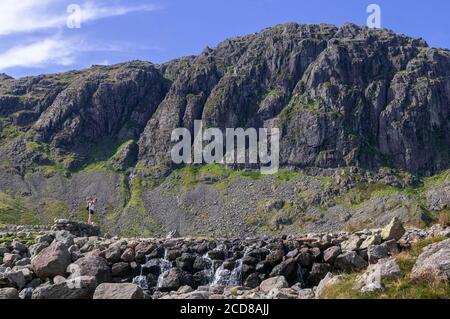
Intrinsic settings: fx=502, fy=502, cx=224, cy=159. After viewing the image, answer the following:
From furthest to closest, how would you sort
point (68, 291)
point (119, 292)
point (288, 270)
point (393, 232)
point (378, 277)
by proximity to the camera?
point (288, 270)
point (393, 232)
point (68, 291)
point (119, 292)
point (378, 277)

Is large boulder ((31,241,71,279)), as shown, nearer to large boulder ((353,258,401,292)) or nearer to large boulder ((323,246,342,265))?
large boulder ((323,246,342,265))

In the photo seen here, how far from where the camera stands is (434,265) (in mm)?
21625

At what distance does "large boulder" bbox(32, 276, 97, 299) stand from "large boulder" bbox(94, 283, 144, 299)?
2.84 meters

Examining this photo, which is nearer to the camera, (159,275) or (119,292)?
(119,292)

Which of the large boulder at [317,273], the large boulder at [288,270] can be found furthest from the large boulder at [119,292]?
the large boulder at [288,270]

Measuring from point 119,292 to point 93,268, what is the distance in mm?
14692

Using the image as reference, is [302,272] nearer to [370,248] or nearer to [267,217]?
[370,248]

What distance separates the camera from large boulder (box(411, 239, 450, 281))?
21.1 metres

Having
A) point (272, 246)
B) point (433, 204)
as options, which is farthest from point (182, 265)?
point (433, 204)

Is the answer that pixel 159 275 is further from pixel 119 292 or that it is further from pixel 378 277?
pixel 378 277

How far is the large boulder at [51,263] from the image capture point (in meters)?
35.4

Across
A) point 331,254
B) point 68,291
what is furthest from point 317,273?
point 68,291

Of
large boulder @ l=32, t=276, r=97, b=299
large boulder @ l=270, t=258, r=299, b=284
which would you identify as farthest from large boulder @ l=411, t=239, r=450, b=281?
large boulder @ l=270, t=258, r=299, b=284

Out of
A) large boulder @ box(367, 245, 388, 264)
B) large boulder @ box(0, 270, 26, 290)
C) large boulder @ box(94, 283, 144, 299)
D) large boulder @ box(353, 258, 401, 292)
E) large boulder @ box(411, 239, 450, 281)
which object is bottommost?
large boulder @ box(0, 270, 26, 290)
